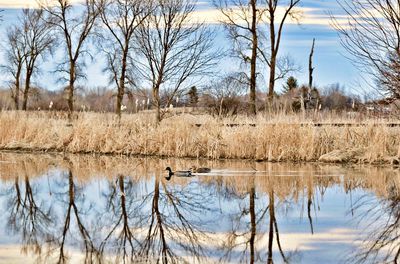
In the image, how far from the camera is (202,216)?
8.53 metres

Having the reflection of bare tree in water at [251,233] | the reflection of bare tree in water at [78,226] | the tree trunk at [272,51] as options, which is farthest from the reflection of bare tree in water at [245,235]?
the tree trunk at [272,51]

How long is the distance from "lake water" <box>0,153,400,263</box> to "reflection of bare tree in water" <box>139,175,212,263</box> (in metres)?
0.01

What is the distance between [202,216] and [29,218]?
2265mm

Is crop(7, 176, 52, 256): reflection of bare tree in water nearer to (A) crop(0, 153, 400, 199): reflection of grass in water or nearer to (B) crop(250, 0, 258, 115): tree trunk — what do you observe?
(A) crop(0, 153, 400, 199): reflection of grass in water

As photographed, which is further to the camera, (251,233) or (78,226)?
(78,226)

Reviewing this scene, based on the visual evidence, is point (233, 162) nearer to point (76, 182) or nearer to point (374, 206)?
point (76, 182)

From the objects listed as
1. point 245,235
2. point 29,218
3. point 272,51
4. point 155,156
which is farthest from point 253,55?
point 245,235

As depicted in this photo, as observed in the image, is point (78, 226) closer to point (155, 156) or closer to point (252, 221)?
point (252, 221)

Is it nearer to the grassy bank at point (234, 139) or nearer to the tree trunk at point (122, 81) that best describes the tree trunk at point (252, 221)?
the grassy bank at point (234, 139)

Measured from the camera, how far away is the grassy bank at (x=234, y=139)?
16.4m

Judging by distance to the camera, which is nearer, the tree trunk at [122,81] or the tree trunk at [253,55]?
the tree trunk at [253,55]

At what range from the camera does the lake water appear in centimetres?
639

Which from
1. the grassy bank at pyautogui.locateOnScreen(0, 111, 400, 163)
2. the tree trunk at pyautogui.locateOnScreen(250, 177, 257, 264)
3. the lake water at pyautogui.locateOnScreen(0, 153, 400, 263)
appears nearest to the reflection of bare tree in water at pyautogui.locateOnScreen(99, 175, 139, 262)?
the lake water at pyautogui.locateOnScreen(0, 153, 400, 263)

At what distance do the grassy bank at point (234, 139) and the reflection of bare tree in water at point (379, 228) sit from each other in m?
5.60
